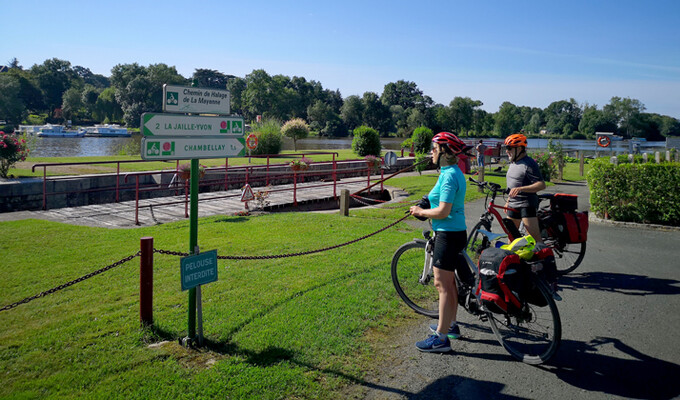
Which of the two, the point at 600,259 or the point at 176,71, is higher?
the point at 176,71

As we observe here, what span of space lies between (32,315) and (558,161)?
850 inches

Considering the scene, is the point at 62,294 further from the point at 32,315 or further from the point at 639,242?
the point at 639,242

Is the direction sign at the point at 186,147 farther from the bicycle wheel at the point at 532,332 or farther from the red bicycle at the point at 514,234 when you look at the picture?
the red bicycle at the point at 514,234

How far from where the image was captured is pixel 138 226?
11.3 m

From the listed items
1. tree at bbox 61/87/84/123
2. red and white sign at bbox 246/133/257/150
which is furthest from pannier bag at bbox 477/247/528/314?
tree at bbox 61/87/84/123

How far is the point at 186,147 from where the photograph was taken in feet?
14.2

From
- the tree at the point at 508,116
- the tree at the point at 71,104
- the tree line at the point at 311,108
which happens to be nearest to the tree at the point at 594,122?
the tree line at the point at 311,108

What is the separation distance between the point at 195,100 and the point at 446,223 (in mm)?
2564

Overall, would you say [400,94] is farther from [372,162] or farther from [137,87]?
[372,162]

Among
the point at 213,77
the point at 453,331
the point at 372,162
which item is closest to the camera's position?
the point at 453,331

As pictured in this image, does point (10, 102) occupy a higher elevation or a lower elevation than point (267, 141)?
higher

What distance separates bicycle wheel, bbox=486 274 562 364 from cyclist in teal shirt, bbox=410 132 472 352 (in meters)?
0.44

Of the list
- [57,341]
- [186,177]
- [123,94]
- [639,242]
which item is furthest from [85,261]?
[123,94]

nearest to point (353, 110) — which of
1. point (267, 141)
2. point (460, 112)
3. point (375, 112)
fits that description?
point (375, 112)
